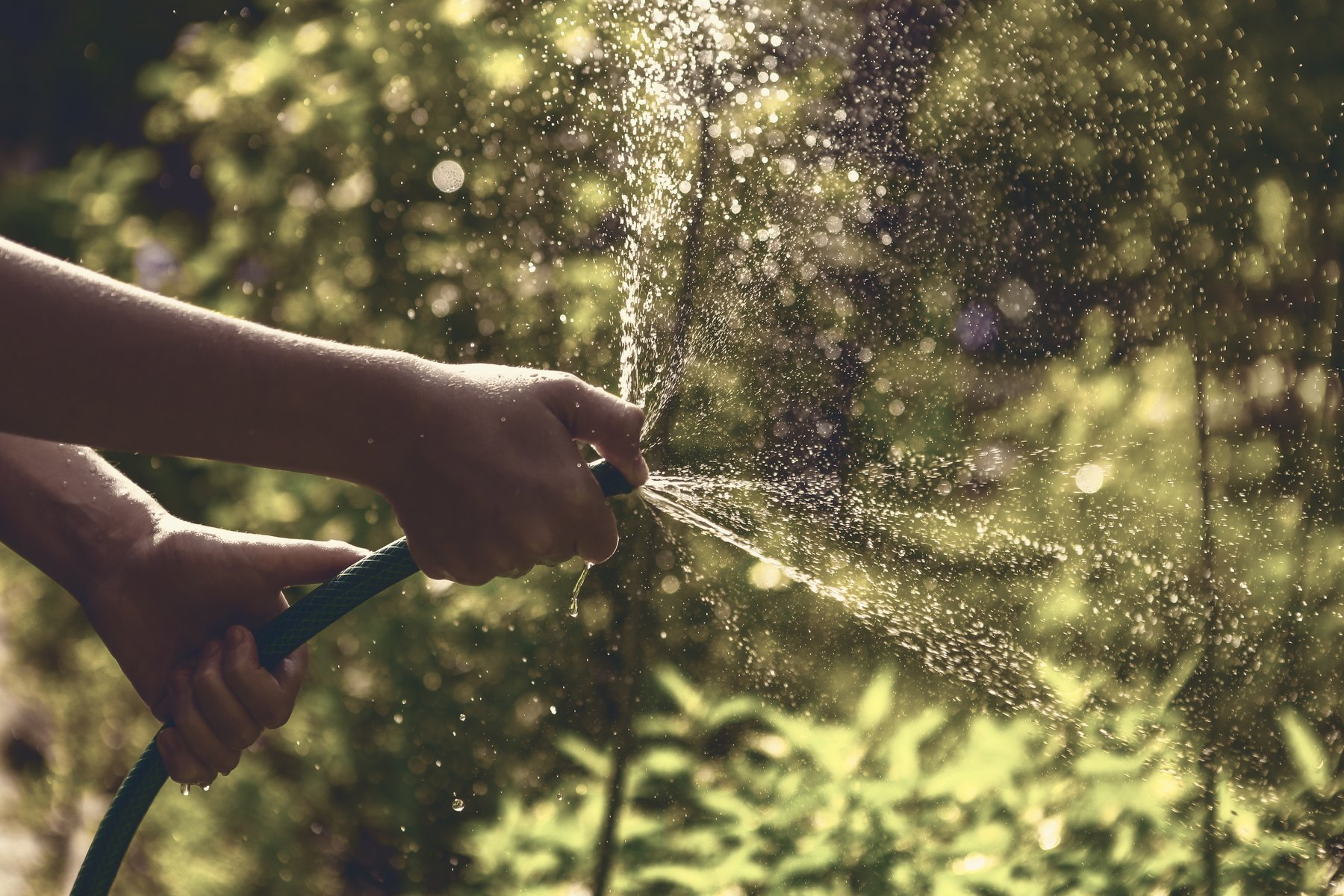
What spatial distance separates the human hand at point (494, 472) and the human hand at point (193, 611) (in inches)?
13.5

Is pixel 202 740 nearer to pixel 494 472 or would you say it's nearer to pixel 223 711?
pixel 223 711

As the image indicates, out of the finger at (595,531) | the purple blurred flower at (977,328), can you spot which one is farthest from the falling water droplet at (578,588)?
the purple blurred flower at (977,328)

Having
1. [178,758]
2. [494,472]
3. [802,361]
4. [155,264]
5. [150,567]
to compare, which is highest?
[155,264]

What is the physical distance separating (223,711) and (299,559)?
20 cm

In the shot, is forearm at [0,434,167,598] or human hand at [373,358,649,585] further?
forearm at [0,434,167,598]

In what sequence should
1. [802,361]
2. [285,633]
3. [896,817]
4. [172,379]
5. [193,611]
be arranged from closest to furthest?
[172,379]
[285,633]
[193,611]
[896,817]
[802,361]

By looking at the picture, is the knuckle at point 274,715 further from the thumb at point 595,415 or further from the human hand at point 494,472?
the thumb at point 595,415

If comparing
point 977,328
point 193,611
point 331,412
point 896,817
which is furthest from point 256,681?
point 977,328

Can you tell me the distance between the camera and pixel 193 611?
114cm

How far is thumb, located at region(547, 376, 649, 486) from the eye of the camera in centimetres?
87

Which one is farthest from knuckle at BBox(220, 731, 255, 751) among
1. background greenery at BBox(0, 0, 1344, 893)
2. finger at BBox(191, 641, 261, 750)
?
background greenery at BBox(0, 0, 1344, 893)

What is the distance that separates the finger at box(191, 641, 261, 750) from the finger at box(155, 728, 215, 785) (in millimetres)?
42

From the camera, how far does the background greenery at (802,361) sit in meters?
2.12

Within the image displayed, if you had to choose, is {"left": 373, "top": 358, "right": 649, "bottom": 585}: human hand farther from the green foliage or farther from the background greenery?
the green foliage
